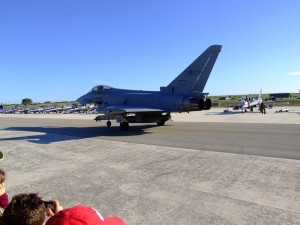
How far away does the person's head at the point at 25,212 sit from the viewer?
170cm

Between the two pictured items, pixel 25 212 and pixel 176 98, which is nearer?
pixel 25 212

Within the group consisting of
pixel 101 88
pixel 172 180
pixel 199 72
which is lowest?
pixel 172 180

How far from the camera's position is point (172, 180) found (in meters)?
6.75

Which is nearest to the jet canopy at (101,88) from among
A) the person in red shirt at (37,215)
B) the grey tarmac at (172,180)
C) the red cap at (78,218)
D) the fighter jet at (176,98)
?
the fighter jet at (176,98)

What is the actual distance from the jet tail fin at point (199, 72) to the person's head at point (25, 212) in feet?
51.4

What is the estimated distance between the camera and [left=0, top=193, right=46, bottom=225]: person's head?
5.57 feet

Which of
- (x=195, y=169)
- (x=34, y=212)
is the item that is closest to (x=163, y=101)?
(x=195, y=169)

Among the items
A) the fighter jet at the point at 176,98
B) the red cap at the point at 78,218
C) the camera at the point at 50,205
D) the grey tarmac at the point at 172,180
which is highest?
the fighter jet at the point at 176,98

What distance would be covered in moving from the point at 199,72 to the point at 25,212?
15887 millimetres

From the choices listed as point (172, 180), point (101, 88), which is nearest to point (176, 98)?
point (101, 88)

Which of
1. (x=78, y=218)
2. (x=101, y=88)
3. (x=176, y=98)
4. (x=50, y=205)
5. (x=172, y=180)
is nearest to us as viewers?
(x=78, y=218)

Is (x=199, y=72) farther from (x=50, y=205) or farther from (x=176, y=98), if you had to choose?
(x=50, y=205)

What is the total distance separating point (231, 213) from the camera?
471cm

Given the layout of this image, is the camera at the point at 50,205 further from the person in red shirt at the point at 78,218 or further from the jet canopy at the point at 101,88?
the jet canopy at the point at 101,88
